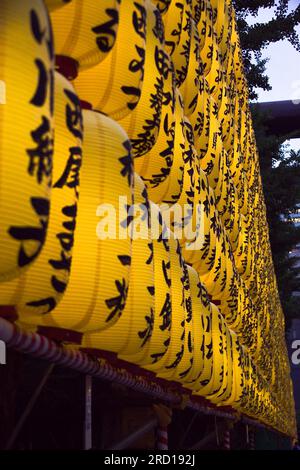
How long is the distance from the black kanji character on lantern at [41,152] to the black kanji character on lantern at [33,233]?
75 mm

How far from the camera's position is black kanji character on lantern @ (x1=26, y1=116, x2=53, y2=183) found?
2.16 metres

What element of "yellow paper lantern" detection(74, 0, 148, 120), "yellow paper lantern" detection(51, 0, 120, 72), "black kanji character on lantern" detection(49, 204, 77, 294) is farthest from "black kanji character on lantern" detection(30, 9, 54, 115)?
"yellow paper lantern" detection(74, 0, 148, 120)

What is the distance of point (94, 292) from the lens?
3020mm

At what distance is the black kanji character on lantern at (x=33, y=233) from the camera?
2178mm

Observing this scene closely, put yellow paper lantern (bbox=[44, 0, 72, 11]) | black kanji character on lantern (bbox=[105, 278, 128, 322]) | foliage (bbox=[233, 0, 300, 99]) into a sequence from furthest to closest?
1. foliage (bbox=[233, 0, 300, 99])
2. black kanji character on lantern (bbox=[105, 278, 128, 322])
3. yellow paper lantern (bbox=[44, 0, 72, 11])

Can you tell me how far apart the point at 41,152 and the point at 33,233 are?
25 cm

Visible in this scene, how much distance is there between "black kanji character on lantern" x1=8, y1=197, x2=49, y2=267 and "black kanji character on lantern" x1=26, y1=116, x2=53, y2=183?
0.24 ft

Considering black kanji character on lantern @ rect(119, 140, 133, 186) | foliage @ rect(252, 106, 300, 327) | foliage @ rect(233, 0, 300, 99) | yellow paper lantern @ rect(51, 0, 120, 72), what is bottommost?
black kanji character on lantern @ rect(119, 140, 133, 186)

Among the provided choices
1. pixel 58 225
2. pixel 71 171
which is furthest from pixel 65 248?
pixel 71 171

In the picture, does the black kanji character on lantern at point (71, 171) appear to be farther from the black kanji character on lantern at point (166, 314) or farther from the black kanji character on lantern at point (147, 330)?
the black kanji character on lantern at point (166, 314)

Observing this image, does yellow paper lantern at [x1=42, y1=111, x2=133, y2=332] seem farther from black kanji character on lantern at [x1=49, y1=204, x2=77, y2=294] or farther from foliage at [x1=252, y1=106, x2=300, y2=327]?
foliage at [x1=252, y1=106, x2=300, y2=327]

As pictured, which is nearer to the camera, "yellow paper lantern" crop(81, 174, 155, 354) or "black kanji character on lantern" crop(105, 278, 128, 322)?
"black kanji character on lantern" crop(105, 278, 128, 322)

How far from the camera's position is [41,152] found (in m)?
2.20

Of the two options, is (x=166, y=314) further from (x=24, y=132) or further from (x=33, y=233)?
(x=24, y=132)
